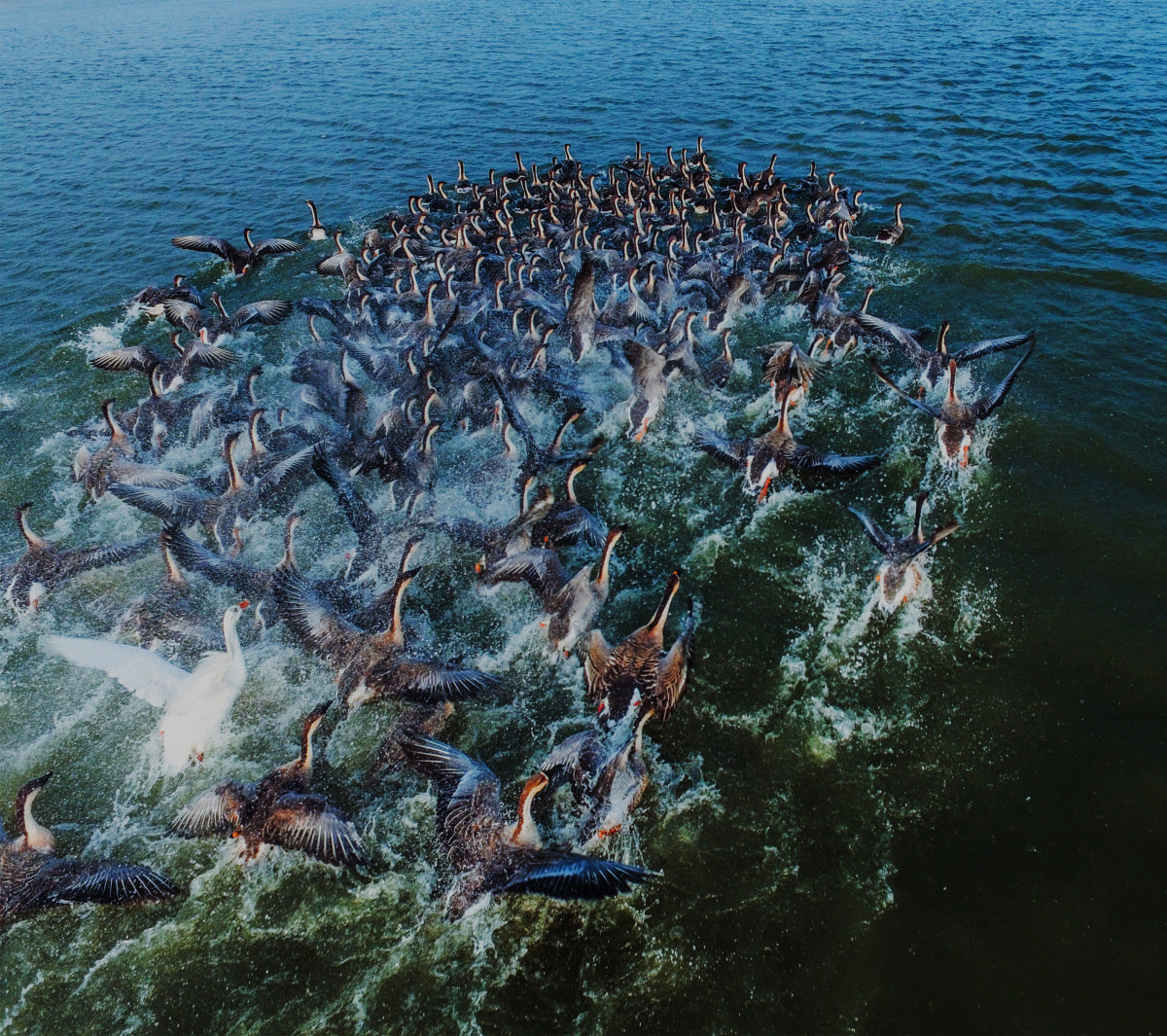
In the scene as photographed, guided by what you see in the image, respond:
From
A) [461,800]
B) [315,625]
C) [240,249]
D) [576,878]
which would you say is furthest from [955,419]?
[240,249]

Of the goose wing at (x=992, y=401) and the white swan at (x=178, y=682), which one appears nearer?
the white swan at (x=178, y=682)

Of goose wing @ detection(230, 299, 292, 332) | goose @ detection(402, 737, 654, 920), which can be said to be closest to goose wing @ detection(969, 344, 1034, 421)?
goose @ detection(402, 737, 654, 920)

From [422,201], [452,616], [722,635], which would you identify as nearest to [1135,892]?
[722,635]

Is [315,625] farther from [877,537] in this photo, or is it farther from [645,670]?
[877,537]

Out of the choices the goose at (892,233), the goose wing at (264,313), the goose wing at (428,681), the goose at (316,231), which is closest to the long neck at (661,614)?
the goose wing at (428,681)

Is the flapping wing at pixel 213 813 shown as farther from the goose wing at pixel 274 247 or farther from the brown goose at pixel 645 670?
the goose wing at pixel 274 247

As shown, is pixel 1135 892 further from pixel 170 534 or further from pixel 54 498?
pixel 54 498
